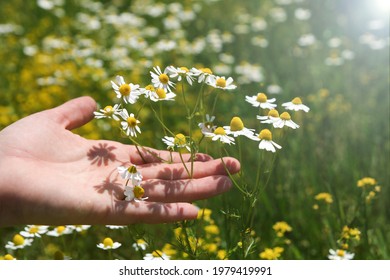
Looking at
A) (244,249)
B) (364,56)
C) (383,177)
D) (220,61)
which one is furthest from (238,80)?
(244,249)

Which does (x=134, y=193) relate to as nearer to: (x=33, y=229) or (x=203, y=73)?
(x=203, y=73)

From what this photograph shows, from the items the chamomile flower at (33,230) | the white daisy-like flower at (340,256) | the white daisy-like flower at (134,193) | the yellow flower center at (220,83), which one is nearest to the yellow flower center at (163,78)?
the yellow flower center at (220,83)

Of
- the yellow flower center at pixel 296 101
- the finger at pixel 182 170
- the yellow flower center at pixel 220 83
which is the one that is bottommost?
the finger at pixel 182 170

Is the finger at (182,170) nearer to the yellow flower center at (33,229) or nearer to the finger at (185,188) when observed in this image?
the finger at (185,188)

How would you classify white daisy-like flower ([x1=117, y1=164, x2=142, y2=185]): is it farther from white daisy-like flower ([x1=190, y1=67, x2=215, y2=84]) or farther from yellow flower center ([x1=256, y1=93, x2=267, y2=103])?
yellow flower center ([x1=256, y1=93, x2=267, y2=103])

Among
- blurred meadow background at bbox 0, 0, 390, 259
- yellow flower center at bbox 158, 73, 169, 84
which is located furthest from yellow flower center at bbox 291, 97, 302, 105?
yellow flower center at bbox 158, 73, 169, 84
